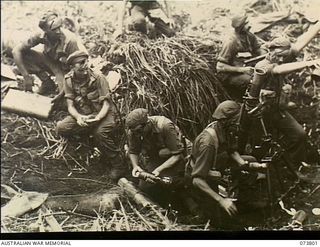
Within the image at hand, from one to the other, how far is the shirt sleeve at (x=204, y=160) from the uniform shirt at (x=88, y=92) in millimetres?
633

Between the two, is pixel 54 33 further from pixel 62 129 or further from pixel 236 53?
pixel 236 53

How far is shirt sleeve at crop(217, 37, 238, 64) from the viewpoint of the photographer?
387cm

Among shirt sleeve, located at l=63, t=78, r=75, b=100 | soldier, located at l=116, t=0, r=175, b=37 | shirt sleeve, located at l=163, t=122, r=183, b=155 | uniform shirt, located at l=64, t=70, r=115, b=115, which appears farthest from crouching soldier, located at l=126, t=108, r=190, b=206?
soldier, located at l=116, t=0, r=175, b=37

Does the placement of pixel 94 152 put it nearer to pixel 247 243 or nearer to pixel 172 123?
pixel 172 123

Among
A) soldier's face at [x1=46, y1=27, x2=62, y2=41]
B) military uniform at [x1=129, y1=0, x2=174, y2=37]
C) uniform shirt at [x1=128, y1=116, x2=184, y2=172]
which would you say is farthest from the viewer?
soldier's face at [x1=46, y1=27, x2=62, y2=41]

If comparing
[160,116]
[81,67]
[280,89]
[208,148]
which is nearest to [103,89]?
[81,67]

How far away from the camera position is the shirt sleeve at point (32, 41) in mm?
4164

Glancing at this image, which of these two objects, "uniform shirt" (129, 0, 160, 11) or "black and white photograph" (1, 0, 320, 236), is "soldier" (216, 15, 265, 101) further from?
"uniform shirt" (129, 0, 160, 11)

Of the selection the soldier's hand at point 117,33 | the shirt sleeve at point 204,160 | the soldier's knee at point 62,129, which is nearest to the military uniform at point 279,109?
the shirt sleeve at point 204,160

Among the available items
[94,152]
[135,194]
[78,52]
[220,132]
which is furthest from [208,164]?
[78,52]

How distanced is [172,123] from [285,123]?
0.69 meters

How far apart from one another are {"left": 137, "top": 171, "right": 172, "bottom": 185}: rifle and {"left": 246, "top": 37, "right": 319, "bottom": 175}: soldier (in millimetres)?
738

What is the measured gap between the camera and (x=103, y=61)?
407cm

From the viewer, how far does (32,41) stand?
4172mm
